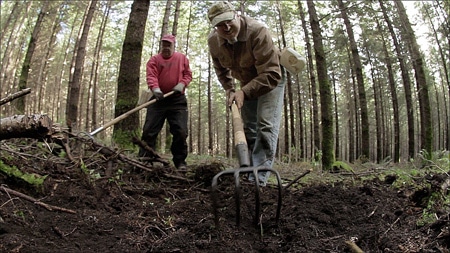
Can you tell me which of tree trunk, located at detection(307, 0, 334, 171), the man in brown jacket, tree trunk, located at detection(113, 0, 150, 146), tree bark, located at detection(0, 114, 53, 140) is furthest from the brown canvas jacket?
tree trunk, located at detection(307, 0, 334, 171)

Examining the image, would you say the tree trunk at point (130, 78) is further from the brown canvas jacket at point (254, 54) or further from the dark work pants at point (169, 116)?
the brown canvas jacket at point (254, 54)

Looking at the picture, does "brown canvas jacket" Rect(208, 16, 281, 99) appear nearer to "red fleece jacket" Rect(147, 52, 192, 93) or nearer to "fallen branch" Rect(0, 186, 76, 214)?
"red fleece jacket" Rect(147, 52, 192, 93)

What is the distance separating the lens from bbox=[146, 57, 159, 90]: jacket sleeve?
4965 mm

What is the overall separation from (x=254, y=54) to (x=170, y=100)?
2008 millimetres

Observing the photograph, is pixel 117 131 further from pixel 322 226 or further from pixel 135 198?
pixel 322 226

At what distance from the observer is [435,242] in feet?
5.66

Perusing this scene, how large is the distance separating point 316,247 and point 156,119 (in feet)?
11.8

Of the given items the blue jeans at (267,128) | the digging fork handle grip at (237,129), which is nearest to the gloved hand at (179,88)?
the blue jeans at (267,128)

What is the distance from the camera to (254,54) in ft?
11.6

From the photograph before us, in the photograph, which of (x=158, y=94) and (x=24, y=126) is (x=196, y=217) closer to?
(x=24, y=126)

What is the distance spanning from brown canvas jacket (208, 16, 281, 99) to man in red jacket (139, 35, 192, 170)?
146 centimetres

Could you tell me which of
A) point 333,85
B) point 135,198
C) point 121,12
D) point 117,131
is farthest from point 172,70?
point 333,85

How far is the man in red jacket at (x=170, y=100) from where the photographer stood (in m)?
5.02

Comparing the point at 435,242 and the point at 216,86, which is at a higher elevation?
the point at 216,86
